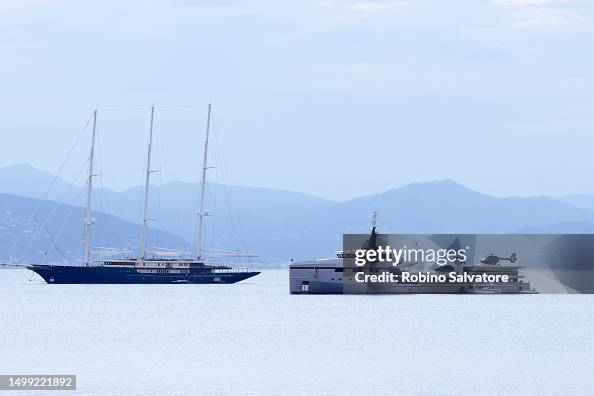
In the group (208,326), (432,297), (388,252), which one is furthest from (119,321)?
(432,297)

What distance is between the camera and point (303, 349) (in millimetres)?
68812

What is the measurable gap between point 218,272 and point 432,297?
52717 mm

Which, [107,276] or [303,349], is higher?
[107,276]

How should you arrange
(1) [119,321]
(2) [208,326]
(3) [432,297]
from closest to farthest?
(2) [208,326] < (1) [119,321] < (3) [432,297]

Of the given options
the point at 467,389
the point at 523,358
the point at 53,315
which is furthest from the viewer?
the point at 53,315

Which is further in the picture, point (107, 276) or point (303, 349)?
point (107, 276)

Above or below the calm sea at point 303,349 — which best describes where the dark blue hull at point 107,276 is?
above

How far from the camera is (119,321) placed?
9369 cm

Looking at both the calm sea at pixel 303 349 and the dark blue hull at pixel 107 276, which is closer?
the calm sea at pixel 303 349

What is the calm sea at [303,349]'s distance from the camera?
52.5m

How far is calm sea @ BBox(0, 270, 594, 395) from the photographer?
172 ft

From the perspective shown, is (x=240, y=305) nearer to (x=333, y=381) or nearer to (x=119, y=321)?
(x=119, y=321)

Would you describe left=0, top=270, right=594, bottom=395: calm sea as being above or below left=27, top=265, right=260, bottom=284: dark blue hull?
below

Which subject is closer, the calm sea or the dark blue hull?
the calm sea
